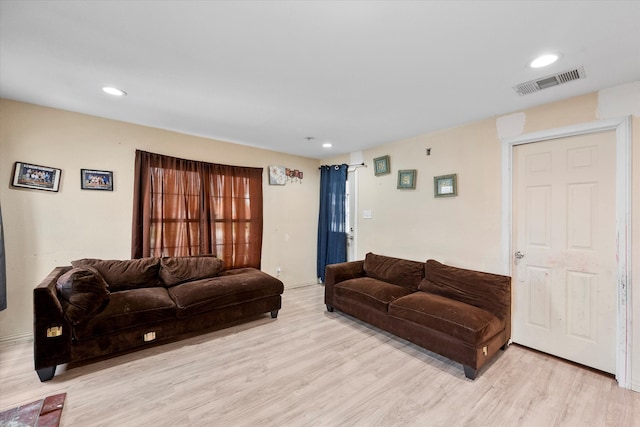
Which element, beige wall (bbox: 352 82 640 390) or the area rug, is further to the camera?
beige wall (bbox: 352 82 640 390)

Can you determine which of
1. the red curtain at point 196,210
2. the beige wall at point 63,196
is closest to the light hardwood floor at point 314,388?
the beige wall at point 63,196

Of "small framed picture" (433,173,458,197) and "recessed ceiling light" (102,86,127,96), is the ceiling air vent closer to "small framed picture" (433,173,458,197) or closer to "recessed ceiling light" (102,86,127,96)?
"small framed picture" (433,173,458,197)

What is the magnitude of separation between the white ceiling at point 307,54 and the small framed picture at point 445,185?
70 centimetres

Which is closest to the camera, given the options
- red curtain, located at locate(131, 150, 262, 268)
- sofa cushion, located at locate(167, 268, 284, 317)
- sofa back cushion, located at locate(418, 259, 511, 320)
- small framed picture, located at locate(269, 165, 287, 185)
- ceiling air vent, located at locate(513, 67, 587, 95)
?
ceiling air vent, located at locate(513, 67, 587, 95)

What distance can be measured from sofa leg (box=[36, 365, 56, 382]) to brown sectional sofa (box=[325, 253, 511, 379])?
8.98ft

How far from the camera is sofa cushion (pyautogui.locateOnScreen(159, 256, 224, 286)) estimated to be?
3053 millimetres

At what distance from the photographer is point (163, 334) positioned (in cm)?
256

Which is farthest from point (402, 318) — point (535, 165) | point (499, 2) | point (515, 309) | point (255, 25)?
point (255, 25)

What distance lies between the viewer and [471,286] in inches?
106

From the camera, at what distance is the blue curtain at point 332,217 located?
4629mm

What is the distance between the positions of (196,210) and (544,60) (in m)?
3.91

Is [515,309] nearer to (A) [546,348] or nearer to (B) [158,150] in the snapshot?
(A) [546,348]

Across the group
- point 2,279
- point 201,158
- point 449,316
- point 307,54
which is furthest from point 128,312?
point 449,316

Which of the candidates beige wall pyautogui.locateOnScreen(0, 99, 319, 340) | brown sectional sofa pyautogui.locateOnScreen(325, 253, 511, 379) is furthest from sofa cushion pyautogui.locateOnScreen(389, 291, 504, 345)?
beige wall pyautogui.locateOnScreen(0, 99, 319, 340)
